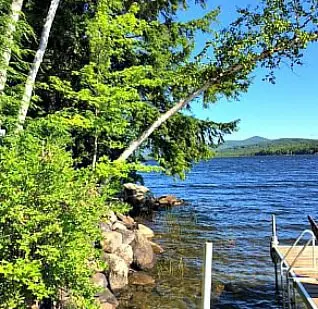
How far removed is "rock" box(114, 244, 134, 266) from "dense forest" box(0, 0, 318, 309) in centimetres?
109

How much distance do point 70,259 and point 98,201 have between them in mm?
984

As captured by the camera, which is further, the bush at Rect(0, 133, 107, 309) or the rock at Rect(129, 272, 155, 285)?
the rock at Rect(129, 272, 155, 285)

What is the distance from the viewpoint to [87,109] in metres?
9.66

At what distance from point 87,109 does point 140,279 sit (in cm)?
398

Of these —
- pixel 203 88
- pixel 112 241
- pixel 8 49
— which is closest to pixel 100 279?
pixel 112 241

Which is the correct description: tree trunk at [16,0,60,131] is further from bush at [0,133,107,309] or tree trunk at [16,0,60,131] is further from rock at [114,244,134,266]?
rock at [114,244,134,266]

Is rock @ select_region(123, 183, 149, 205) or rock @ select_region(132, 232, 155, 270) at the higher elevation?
rock @ select_region(123, 183, 149, 205)

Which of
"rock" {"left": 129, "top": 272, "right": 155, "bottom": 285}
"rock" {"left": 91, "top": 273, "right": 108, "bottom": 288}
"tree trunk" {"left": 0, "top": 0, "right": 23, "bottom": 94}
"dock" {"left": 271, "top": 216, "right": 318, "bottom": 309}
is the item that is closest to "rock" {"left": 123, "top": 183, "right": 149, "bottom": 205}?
"rock" {"left": 129, "top": 272, "right": 155, "bottom": 285}

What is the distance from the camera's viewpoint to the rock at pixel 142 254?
10430 millimetres

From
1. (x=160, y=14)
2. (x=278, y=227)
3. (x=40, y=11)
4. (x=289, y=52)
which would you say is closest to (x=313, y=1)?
→ (x=289, y=52)

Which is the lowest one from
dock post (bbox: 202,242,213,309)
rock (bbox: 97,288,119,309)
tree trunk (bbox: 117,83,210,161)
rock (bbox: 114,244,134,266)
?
rock (bbox: 97,288,119,309)

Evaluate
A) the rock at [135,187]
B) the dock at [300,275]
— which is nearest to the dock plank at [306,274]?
the dock at [300,275]

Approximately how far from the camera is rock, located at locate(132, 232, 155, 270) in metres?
10.4

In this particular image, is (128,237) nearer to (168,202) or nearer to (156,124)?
(156,124)
